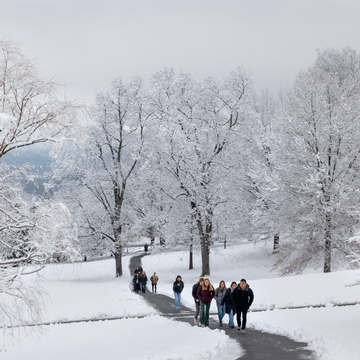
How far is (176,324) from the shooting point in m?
14.5

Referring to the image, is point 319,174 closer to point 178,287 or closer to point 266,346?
point 178,287

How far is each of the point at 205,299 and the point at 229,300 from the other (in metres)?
0.77

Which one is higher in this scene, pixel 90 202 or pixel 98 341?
pixel 90 202

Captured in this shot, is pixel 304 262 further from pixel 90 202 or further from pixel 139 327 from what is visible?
pixel 90 202

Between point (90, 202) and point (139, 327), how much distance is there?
19.0 metres

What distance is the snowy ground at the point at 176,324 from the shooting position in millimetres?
10867

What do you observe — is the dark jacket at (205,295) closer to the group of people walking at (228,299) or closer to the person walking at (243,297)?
the group of people walking at (228,299)

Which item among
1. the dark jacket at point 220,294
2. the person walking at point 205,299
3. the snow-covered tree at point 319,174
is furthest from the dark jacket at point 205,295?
the snow-covered tree at point 319,174

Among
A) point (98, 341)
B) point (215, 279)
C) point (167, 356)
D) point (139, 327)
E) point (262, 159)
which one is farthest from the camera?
point (262, 159)

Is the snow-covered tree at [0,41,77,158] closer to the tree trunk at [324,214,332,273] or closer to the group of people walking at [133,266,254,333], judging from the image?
the group of people walking at [133,266,254,333]

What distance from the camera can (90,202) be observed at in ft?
108

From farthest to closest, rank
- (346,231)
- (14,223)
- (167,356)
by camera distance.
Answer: (346,231) < (167,356) < (14,223)

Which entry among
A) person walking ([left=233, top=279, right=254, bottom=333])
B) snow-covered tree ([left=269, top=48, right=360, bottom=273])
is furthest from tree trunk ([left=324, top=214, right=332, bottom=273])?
person walking ([left=233, top=279, right=254, bottom=333])

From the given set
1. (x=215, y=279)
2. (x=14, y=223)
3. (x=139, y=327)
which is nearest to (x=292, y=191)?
(x=215, y=279)
